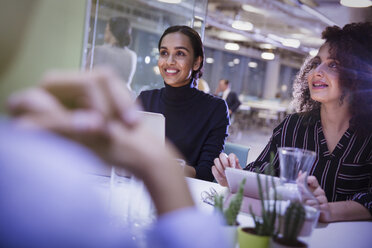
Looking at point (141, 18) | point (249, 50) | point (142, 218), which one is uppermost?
point (249, 50)

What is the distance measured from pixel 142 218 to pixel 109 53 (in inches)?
111

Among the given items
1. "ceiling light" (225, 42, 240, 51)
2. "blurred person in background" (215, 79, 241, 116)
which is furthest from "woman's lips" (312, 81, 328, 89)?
"ceiling light" (225, 42, 240, 51)

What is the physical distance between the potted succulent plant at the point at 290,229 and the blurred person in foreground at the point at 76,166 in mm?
359

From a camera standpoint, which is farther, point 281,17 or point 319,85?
point 281,17

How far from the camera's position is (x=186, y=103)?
7.52ft

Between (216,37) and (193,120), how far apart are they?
12.8 metres

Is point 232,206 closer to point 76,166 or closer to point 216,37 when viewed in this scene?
point 76,166

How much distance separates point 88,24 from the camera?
321 centimetres

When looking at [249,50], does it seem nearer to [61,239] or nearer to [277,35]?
[277,35]

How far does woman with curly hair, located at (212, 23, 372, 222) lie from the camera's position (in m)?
1.69

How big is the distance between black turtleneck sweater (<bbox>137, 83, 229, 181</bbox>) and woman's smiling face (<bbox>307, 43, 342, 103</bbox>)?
0.61 meters

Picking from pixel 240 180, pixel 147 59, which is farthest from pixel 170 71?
pixel 147 59

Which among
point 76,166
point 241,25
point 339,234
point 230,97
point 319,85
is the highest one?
point 241,25

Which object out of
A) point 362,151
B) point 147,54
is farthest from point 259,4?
point 362,151
